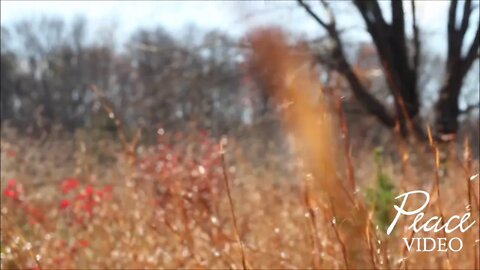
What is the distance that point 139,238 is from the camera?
2844mm

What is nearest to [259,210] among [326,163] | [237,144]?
[326,163]

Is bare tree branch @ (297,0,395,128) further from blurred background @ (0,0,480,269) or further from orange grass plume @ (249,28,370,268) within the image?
orange grass plume @ (249,28,370,268)

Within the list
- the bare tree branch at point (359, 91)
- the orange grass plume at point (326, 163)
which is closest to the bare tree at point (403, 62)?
the bare tree branch at point (359, 91)

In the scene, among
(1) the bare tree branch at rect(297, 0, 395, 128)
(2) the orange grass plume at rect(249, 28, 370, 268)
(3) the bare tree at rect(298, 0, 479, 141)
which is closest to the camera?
(2) the orange grass plume at rect(249, 28, 370, 268)

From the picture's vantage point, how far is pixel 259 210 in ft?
10.9

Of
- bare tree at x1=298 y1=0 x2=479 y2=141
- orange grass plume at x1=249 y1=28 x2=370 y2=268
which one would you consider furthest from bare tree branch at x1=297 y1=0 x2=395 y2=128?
orange grass plume at x1=249 y1=28 x2=370 y2=268

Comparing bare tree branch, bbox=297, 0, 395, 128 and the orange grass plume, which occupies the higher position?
the orange grass plume

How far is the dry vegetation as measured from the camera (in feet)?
5.48

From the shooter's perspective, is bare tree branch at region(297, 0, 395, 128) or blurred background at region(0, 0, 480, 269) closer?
blurred background at region(0, 0, 480, 269)

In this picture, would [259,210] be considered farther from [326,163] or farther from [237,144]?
[237,144]

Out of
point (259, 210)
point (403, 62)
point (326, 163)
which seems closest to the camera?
point (326, 163)

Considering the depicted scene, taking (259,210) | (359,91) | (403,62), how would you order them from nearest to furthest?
(259,210) < (403,62) < (359,91)

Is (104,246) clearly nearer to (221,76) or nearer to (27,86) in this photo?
(221,76)

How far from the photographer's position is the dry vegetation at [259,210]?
167cm
